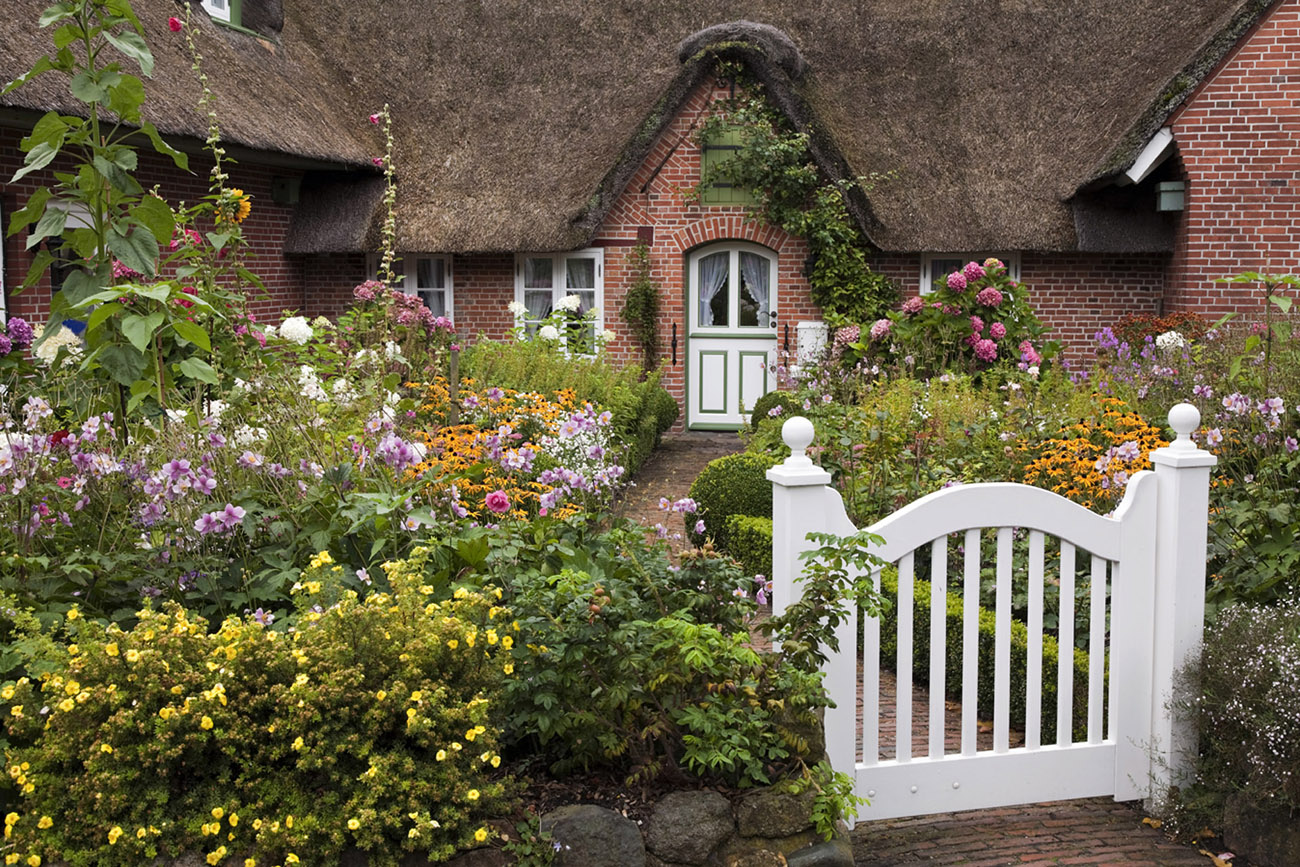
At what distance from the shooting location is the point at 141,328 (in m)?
4.02

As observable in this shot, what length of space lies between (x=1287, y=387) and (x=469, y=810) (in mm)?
4967

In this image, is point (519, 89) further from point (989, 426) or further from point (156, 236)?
point (156, 236)

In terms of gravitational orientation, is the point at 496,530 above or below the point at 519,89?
below

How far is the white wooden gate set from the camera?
151 inches

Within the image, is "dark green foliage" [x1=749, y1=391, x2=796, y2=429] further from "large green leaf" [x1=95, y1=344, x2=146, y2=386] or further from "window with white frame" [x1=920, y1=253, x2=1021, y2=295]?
"large green leaf" [x1=95, y1=344, x2=146, y2=386]

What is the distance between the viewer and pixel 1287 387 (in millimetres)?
6168

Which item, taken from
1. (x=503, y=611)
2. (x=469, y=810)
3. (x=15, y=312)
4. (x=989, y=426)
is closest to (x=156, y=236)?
(x=503, y=611)

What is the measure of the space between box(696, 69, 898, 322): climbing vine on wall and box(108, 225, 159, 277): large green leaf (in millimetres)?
9356

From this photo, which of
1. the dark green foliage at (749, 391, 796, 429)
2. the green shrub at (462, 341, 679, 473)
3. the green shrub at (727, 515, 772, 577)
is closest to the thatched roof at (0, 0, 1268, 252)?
the dark green foliage at (749, 391, 796, 429)

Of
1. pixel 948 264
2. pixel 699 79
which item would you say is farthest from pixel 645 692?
pixel 948 264

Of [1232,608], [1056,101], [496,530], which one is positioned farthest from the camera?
[1056,101]

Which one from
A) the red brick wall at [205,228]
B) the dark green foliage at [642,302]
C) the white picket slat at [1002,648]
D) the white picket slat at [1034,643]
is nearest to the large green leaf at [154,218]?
the red brick wall at [205,228]

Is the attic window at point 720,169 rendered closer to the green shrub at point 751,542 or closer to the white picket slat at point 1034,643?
the green shrub at point 751,542

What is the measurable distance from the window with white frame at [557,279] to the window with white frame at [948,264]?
11.9 feet
